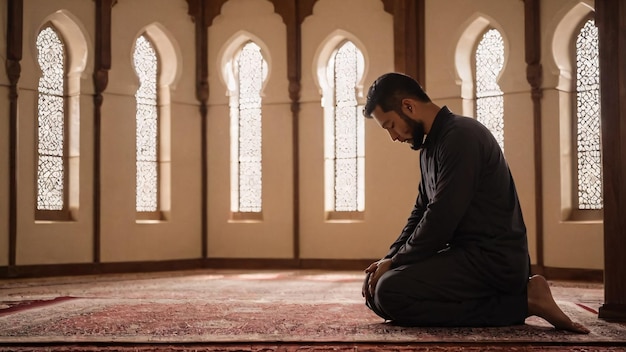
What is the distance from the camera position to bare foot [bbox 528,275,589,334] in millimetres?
4809

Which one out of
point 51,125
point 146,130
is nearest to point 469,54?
point 146,130

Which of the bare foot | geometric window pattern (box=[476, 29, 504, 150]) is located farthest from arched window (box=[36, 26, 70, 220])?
the bare foot

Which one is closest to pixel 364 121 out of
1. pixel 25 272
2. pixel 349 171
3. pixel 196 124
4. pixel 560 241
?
pixel 349 171

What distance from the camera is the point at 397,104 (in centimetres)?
510

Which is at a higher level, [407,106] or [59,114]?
[59,114]

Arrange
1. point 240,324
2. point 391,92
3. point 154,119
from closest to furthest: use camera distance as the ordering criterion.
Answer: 1. point 391,92
2. point 240,324
3. point 154,119

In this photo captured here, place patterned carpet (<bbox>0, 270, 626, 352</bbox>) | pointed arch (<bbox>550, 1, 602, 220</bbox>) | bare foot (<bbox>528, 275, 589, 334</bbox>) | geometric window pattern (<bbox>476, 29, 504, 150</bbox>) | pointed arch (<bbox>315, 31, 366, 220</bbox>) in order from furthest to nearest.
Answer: pointed arch (<bbox>315, 31, 366, 220</bbox>) → geometric window pattern (<bbox>476, 29, 504, 150</bbox>) → pointed arch (<bbox>550, 1, 602, 220</bbox>) → bare foot (<bbox>528, 275, 589, 334</bbox>) → patterned carpet (<bbox>0, 270, 626, 352</bbox>)

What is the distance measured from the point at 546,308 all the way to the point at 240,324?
1.94 meters

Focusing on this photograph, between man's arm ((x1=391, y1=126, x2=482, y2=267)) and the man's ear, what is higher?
the man's ear

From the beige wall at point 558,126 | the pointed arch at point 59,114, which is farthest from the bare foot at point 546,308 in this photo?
the pointed arch at point 59,114

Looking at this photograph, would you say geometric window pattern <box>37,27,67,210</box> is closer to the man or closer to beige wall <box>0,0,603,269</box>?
beige wall <box>0,0,603,269</box>

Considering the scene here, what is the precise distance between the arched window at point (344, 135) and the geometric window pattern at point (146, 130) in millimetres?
2792

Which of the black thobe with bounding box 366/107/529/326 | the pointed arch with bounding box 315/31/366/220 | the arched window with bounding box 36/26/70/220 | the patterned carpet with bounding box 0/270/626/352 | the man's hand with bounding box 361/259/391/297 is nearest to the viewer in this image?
the patterned carpet with bounding box 0/270/626/352

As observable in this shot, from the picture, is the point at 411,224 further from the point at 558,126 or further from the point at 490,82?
the point at 490,82
